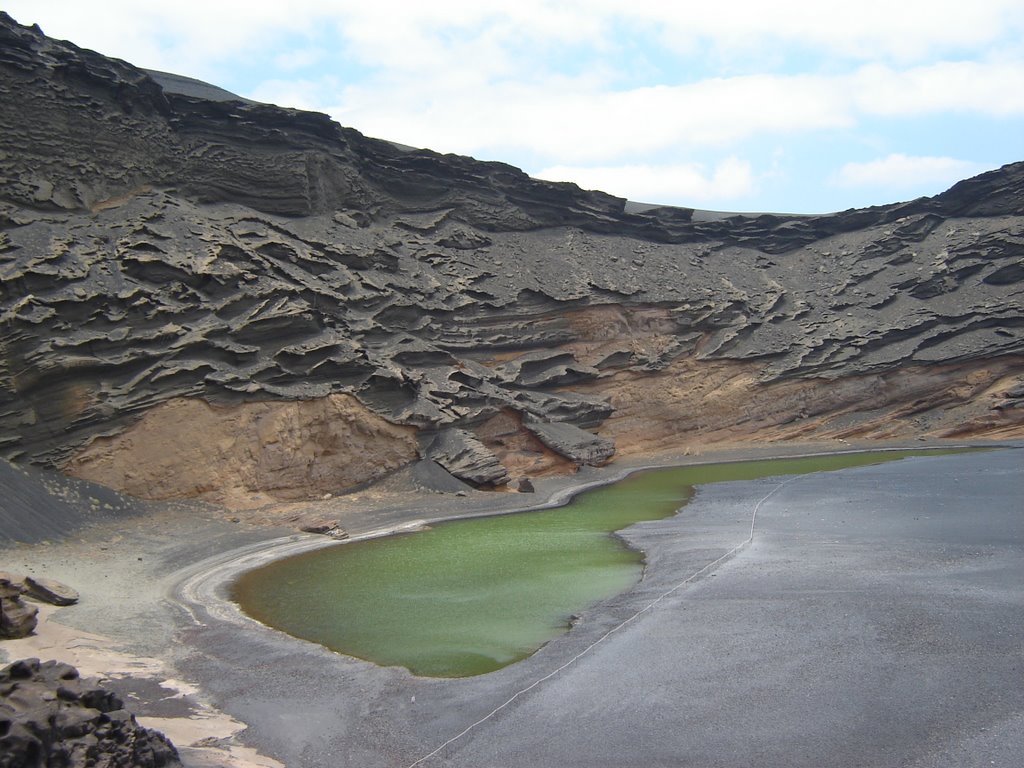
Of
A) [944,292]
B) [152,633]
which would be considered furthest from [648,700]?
[944,292]

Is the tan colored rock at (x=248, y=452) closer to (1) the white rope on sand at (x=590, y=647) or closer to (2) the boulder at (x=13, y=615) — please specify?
(2) the boulder at (x=13, y=615)

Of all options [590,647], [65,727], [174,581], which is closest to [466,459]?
[174,581]

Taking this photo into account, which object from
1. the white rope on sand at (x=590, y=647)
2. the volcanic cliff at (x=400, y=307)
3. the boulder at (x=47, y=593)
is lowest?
the white rope on sand at (x=590, y=647)

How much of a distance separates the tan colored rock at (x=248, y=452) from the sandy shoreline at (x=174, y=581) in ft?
3.85

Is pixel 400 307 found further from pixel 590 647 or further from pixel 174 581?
pixel 590 647

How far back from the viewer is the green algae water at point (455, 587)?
43.8 ft

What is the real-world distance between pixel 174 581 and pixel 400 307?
17.7 metres

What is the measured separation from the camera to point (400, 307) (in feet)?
111

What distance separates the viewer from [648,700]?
10023mm

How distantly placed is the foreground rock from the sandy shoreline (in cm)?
115

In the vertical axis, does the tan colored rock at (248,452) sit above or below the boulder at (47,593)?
above

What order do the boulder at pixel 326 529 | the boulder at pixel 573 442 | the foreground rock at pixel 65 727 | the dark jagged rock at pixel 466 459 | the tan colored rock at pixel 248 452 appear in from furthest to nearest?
the boulder at pixel 573 442 → the dark jagged rock at pixel 466 459 → the tan colored rock at pixel 248 452 → the boulder at pixel 326 529 → the foreground rock at pixel 65 727

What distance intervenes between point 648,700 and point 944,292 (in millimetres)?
42389

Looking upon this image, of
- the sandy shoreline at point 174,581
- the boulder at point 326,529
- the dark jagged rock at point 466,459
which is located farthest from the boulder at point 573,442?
the boulder at point 326,529
